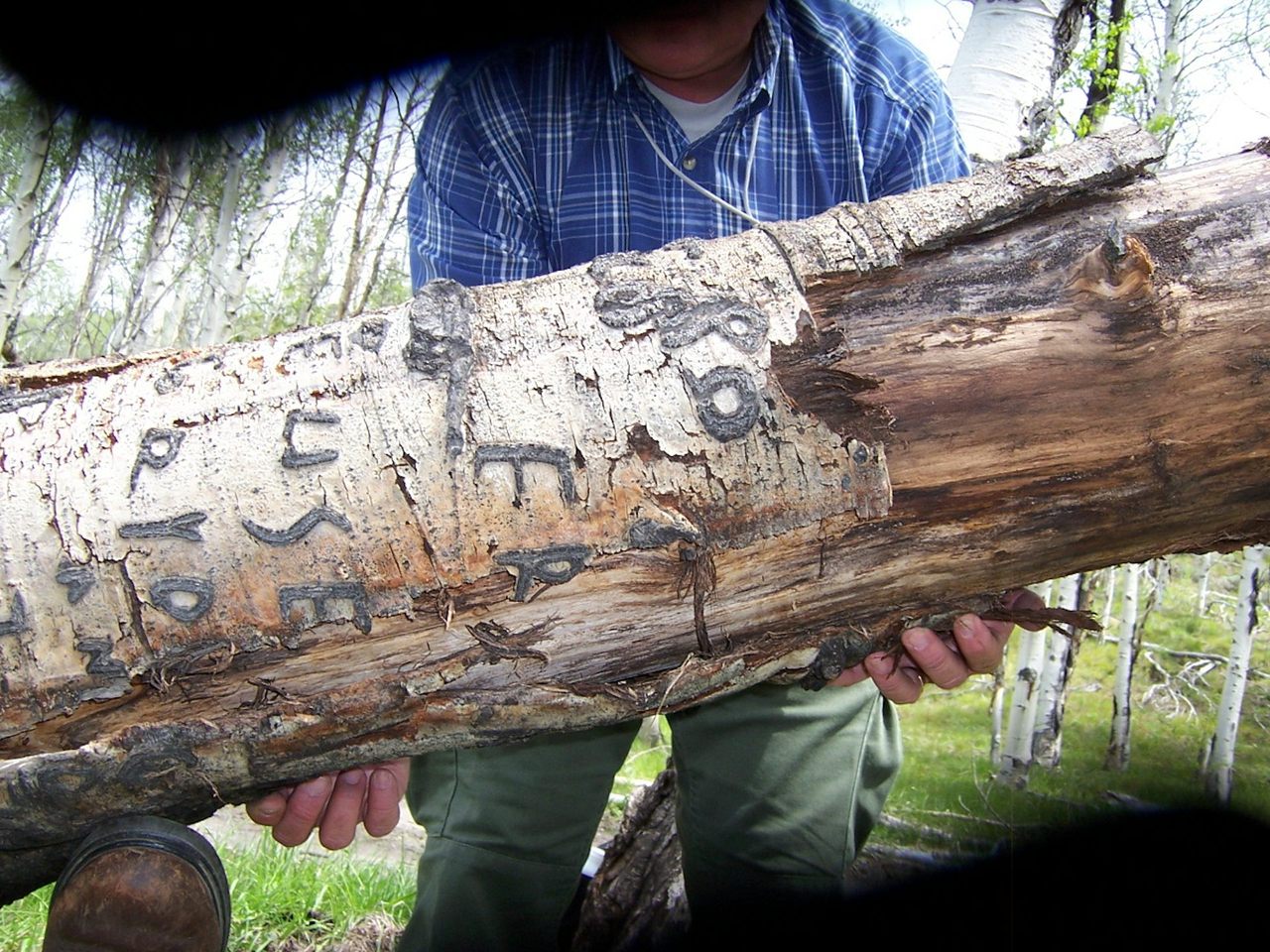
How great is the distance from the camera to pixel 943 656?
63.2 inches

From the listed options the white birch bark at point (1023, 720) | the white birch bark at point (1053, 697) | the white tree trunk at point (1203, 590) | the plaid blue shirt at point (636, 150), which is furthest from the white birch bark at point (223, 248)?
the white tree trunk at point (1203, 590)

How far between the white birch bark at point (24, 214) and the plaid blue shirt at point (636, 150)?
686 centimetres

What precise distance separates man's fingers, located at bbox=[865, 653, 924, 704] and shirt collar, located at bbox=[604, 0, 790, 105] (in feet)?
4.63

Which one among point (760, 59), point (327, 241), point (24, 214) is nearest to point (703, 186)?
point (760, 59)

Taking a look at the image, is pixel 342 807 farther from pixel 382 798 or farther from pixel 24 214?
pixel 24 214

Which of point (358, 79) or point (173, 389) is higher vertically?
point (358, 79)

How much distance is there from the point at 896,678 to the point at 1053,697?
20.3 ft

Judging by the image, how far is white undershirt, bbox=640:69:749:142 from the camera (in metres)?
2.21

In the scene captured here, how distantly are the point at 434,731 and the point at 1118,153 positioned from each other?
1329mm

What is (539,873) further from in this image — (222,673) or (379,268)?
(379,268)

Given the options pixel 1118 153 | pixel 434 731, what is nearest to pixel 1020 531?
pixel 1118 153

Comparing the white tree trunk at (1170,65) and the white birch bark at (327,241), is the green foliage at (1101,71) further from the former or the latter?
the white birch bark at (327,241)

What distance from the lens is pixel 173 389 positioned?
1185mm

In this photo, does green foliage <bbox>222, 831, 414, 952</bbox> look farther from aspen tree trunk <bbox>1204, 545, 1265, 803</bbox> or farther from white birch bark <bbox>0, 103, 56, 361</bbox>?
white birch bark <bbox>0, 103, 56, 361</bbox>
